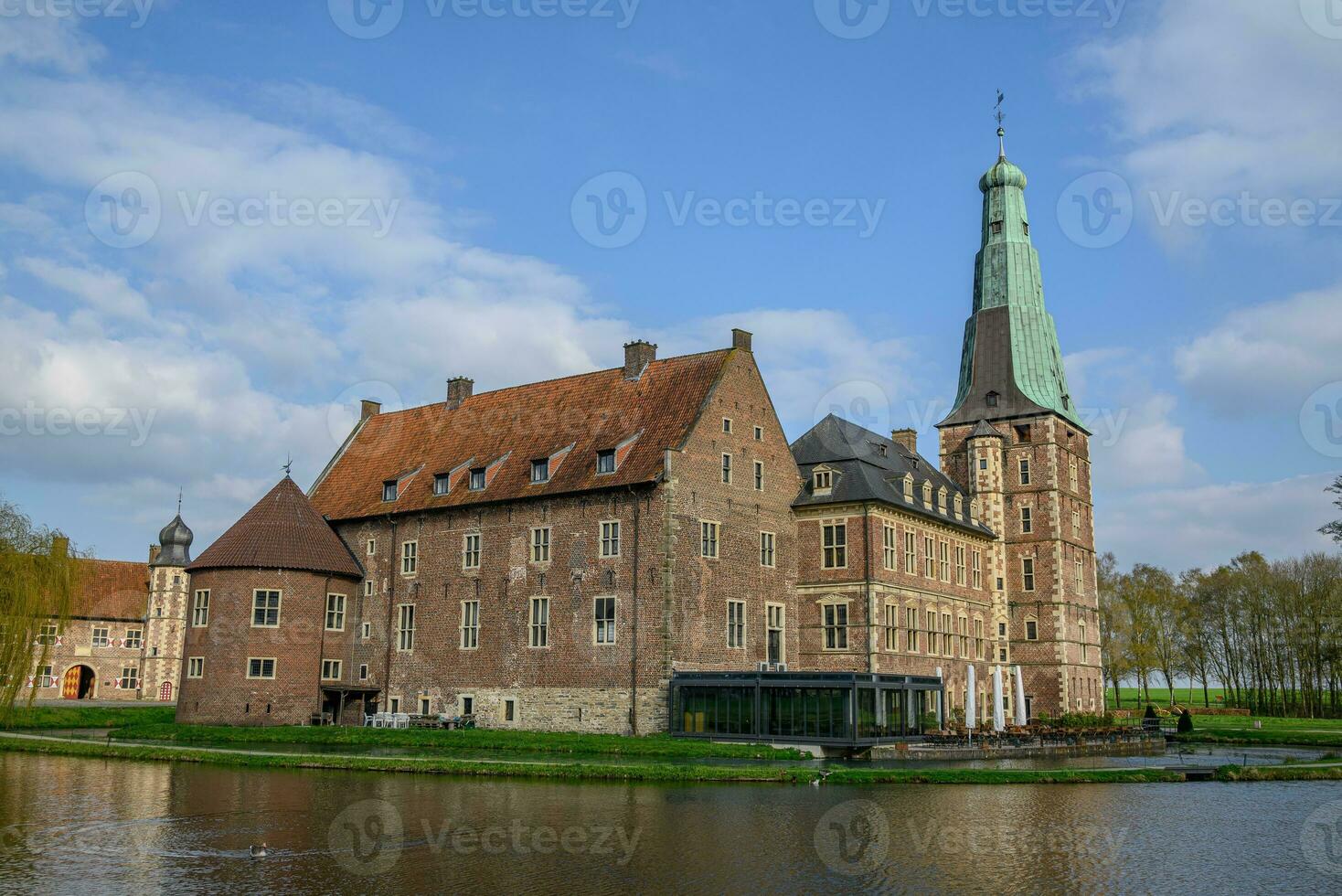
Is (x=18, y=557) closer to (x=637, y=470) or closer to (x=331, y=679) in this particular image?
(x=331, y=679)

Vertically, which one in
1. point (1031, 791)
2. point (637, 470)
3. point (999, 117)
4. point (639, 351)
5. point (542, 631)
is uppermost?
point (999, 117)

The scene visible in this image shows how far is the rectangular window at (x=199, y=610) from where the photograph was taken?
153 ft

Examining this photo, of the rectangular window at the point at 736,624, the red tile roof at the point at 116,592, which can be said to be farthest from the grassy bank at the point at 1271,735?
the red tile roof at the point at 116,592

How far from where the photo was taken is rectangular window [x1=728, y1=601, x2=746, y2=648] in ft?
143

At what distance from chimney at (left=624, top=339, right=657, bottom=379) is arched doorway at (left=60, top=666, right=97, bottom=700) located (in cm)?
4949

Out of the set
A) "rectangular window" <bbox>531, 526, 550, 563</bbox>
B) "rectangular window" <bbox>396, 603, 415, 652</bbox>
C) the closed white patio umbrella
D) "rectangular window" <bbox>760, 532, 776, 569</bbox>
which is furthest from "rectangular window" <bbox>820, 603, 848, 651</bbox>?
"rectangular window" <bbox>396, 603, 415, 652</bbox>

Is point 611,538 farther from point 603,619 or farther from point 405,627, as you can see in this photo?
point 405,627

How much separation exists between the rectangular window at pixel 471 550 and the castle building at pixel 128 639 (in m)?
35.6

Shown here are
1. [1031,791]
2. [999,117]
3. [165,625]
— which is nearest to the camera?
[1031,791]

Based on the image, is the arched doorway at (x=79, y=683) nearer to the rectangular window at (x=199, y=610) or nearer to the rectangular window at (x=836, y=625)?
the rectangular window at (x=199, y=610)

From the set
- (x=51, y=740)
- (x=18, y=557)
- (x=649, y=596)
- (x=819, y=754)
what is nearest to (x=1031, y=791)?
(x=819, y=754)

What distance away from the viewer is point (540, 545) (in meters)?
45.2

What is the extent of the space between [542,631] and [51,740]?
16910 millimetres

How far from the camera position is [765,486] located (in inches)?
1839
